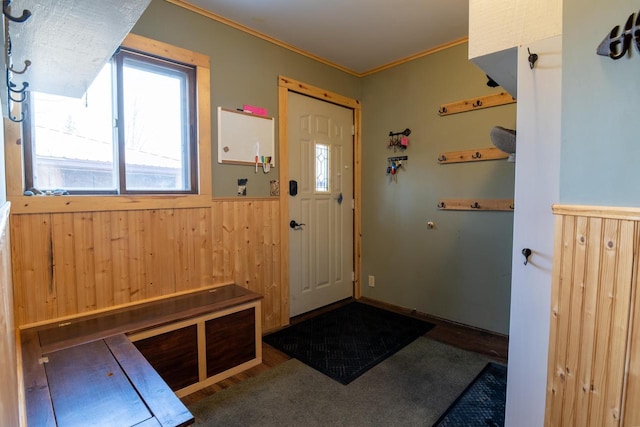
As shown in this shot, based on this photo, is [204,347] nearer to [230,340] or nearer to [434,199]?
[230,340]

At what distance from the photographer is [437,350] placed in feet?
8.28

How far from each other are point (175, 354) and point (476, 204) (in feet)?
8.69

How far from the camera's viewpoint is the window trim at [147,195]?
5.49 ft

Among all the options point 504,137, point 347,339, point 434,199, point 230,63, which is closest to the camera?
point 504,137

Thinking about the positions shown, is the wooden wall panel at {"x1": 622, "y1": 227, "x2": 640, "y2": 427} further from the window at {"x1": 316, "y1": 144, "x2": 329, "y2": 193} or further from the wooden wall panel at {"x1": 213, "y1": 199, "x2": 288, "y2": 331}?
the window at {"x1": 316, "y1": 144, "x2": 329, "y2": 193}

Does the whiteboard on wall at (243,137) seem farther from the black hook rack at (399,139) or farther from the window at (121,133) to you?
the black hook rack at (399,139)

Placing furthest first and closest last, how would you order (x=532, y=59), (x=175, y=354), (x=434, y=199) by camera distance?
1. (x=434, y=199)
2. (x=175, y=354)
3. (x=532, y=59)

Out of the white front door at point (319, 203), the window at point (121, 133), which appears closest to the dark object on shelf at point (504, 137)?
the white front door at point (319, 203)

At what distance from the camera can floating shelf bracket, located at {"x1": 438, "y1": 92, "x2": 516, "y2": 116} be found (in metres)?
2.66

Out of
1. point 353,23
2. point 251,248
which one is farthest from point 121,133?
point 353,23

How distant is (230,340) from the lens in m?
2.19

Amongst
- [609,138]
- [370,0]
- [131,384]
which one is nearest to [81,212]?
[131,384]

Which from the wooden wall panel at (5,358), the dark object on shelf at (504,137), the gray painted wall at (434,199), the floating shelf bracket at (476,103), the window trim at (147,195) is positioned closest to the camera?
the wooden wall panel at (5,358)

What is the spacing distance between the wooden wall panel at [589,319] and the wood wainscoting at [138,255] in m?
2.17
